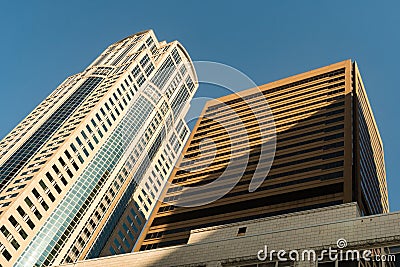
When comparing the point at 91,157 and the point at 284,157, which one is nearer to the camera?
the point at 284,157

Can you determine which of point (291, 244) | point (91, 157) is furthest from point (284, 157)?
point (291, 244)

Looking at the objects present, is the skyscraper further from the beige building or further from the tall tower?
the beige building

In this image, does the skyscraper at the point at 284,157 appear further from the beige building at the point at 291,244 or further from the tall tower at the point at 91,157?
the beige building at the point at 291,244

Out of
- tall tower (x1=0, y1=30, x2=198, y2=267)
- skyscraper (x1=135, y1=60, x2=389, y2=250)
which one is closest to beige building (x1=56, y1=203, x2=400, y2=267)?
skyscraper (x1=135, y1=60, x2=389, y2=250)

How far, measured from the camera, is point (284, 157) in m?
86.2

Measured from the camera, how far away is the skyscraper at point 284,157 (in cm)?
7475

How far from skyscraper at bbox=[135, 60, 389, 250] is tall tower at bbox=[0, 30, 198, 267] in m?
19.3

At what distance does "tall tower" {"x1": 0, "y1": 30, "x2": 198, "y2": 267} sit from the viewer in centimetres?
8725

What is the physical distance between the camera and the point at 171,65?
16612cm

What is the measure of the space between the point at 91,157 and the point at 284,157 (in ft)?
150

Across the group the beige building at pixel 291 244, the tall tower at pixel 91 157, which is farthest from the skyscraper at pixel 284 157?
the beige building at pixel 291 244

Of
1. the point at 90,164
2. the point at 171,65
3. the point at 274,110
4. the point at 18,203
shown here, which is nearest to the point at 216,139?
the point at 274,110

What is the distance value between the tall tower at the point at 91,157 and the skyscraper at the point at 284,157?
63.4 feet

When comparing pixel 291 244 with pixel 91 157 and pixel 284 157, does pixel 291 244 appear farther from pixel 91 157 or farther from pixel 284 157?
pixel 91 157
